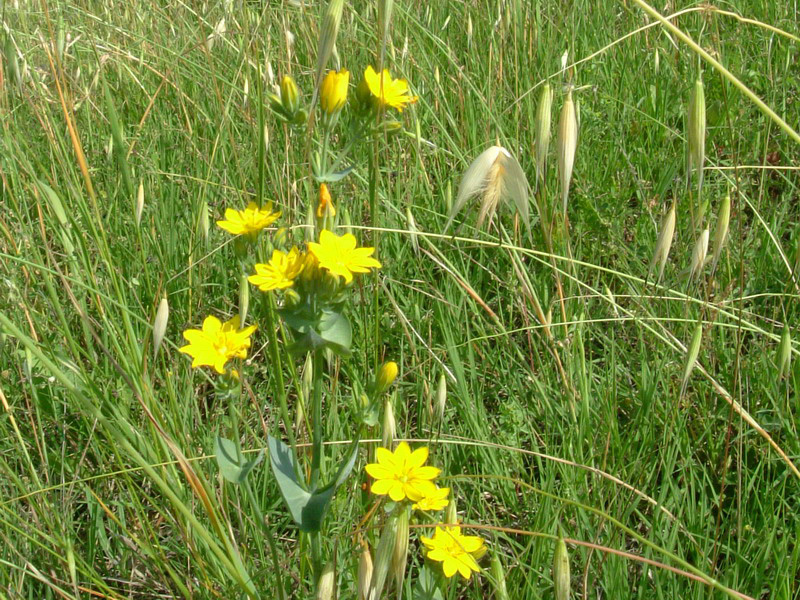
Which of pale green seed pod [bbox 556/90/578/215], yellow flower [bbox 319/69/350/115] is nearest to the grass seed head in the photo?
pale green seed pod [bbox 556/90/578/215]

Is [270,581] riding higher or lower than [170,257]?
lower

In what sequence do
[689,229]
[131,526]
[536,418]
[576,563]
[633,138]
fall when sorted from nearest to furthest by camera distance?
[576,563] → [131,526] → [536,418] → [689,229] → [633,138]

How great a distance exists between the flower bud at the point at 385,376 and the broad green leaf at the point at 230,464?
7.4 inches

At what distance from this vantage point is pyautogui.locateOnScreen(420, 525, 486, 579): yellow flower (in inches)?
34.1

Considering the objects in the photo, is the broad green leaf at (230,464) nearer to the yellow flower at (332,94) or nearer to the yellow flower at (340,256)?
the yellow flower at (340,256)

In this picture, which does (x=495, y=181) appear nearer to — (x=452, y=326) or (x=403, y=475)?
(x=403, y=475)

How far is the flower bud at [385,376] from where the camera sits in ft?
3.14

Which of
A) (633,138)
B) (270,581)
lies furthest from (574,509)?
(633,138)

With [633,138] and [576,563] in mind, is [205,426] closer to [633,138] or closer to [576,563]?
[576,563]

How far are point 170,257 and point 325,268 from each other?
3.35 ft

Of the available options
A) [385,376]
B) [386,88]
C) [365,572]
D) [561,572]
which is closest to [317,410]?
[385,376]

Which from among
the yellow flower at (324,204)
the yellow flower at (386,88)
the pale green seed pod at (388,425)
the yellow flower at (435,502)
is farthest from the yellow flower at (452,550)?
the yellow flower at (386,88)

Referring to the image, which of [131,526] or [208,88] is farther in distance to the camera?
[208,88]

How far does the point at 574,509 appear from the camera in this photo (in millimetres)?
1228
